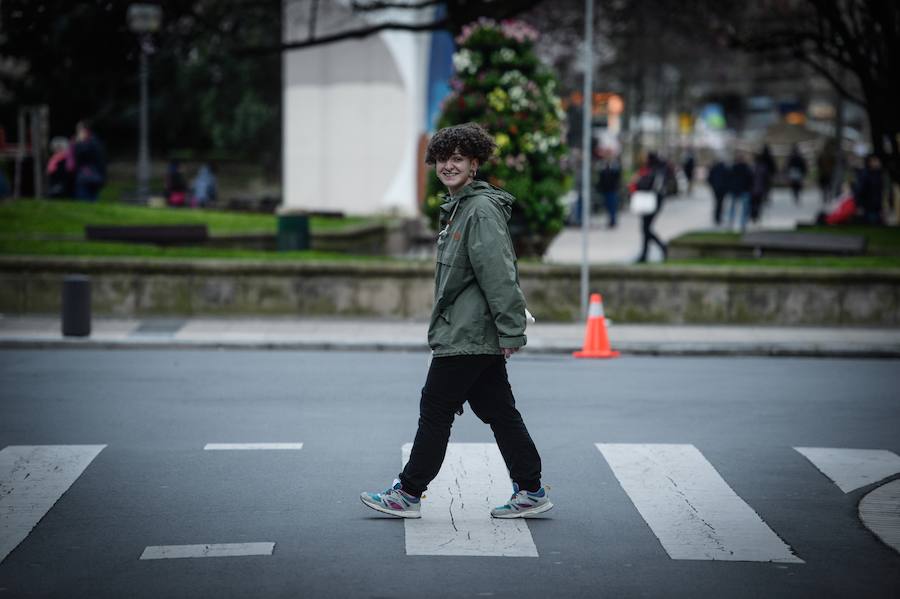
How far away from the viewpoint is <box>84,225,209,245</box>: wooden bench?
19453 mm

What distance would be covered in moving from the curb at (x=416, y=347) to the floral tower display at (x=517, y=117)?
4588mm

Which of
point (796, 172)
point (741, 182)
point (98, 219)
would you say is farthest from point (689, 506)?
point (796, 172)

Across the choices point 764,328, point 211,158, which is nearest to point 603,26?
point 211,158

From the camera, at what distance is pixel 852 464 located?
885 cm

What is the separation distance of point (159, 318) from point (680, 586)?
11135 millimetres

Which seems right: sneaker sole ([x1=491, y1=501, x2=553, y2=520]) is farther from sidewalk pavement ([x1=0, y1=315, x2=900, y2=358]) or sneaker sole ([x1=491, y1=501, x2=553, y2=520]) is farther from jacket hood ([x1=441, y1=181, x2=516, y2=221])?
sidewalk pavement ([x1=0, y1=315, x2=900, y2=358])

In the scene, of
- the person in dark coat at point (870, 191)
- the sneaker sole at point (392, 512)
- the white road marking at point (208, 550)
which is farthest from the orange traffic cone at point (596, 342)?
the person in dark coat at point (870, 191)

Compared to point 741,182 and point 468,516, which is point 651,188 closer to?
point 741,182

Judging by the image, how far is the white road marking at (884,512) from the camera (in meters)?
7.07

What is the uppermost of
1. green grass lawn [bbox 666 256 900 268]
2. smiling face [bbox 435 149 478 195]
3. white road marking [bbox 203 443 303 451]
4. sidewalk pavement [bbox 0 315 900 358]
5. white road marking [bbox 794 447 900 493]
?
smiling face [bbox 435 149 478 195]

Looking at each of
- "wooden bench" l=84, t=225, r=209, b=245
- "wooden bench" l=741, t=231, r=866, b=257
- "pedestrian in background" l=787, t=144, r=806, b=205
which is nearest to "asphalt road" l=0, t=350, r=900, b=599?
"wooden bench" l=84, t=225, r=209, b=245

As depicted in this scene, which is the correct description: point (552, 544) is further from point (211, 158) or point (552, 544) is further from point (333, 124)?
point (211, 158)

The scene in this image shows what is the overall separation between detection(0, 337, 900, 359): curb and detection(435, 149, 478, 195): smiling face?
739cm

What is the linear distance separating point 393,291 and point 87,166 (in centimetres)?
1115
